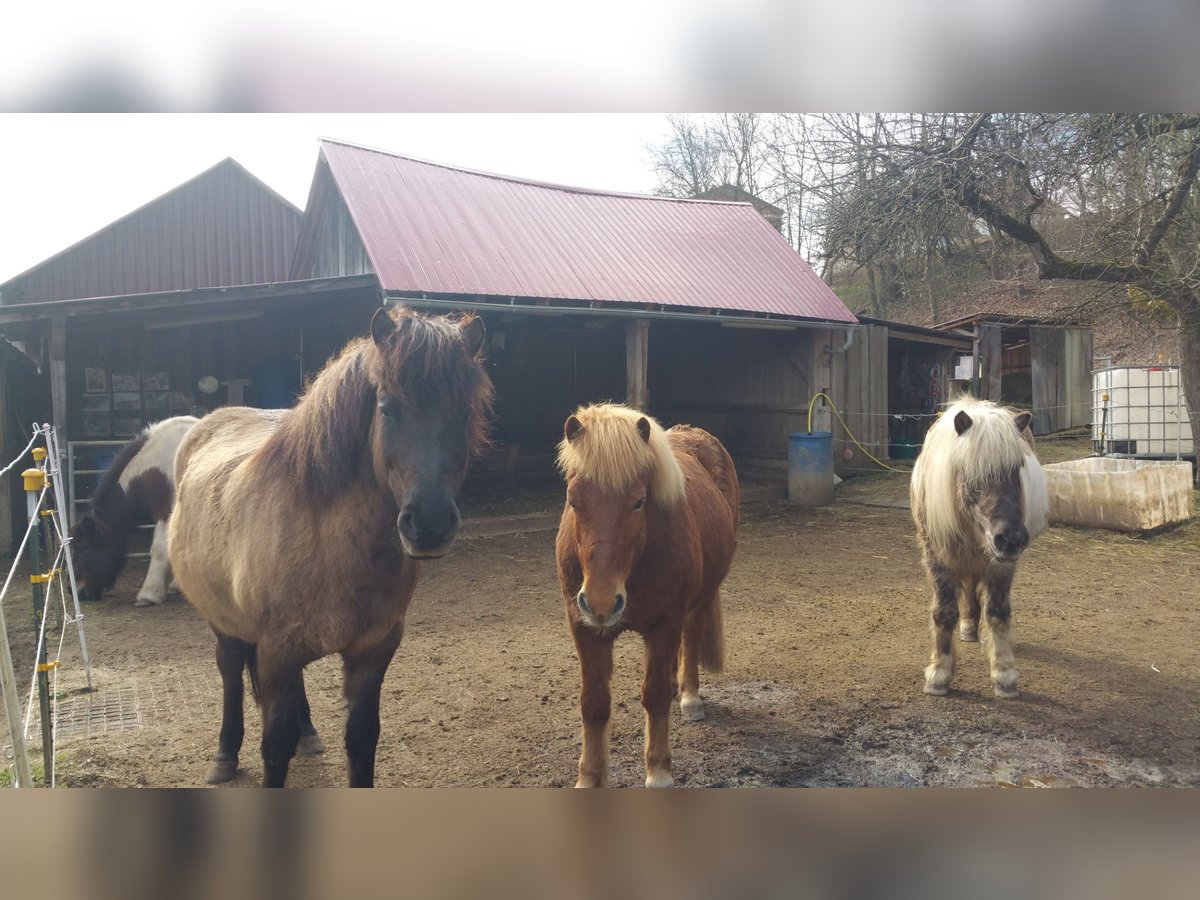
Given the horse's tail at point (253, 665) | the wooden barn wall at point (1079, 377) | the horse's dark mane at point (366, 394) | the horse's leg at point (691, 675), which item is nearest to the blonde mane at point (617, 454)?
the horse's dark mane at point (366, 394)

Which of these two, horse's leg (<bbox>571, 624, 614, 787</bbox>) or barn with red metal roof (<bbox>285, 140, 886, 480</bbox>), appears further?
barn with red metal roof (<bbox>285, 140, 886, 480</bbox>)

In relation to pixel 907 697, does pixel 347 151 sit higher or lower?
higher

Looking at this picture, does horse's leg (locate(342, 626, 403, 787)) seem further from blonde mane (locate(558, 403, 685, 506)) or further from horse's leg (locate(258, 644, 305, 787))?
blonde mane (locate(558, 403, 685, 506))

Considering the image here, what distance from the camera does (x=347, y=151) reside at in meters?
6.46

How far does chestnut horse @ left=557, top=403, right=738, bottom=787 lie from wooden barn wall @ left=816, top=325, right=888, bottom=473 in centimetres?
344

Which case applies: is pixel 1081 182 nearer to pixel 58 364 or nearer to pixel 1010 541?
pixel 1010 541

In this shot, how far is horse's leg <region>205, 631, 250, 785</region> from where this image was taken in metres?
2.68

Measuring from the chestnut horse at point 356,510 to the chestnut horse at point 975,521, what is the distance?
205cm

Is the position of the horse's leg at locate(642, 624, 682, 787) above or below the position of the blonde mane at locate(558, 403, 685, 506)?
below

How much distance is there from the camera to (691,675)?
10.2 ft

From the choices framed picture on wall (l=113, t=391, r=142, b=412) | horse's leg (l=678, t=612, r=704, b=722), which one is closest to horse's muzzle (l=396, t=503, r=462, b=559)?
horse's leg (l=678, t=612, r=704, b=722)
